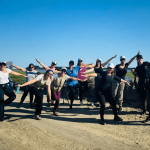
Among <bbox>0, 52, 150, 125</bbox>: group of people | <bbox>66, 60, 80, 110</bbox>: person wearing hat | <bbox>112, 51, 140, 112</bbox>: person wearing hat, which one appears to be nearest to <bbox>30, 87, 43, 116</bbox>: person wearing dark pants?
<bbox>0, 52, 150, 125</bbox>: group of people

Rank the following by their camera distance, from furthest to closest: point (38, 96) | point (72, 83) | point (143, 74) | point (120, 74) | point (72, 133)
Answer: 1. point (72, 83)
2. point (120, 74)
3. point (143, 74)
4. point (38, 96)
5. point (72, 133)

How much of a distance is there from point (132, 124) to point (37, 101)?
3.35m

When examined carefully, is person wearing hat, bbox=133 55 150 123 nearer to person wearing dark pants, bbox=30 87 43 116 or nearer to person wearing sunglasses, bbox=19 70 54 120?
person wearing sunglasses, bbox=19 70 54 120

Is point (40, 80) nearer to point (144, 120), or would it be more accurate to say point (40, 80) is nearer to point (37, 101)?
point (37, 101)

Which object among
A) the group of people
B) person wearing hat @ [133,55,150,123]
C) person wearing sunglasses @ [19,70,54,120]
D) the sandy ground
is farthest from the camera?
person wearing hat @ [133,55,150,123]

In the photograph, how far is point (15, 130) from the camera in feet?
15.6

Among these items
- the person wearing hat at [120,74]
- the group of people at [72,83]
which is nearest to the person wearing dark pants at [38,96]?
the group of people at [72,83]

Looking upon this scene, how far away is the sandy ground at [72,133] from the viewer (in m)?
3.84

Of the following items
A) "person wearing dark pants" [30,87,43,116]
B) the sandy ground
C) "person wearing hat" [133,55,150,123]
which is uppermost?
"person wearing hat" [133,55,150,123]

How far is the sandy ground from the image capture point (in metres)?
3.84

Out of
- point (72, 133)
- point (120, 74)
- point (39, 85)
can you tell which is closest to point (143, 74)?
point (120, 74)

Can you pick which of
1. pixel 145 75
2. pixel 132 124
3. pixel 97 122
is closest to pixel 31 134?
pixel 97 122

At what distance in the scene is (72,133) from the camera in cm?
463

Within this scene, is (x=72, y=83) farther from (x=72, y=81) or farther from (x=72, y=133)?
(x=72, y=133)
